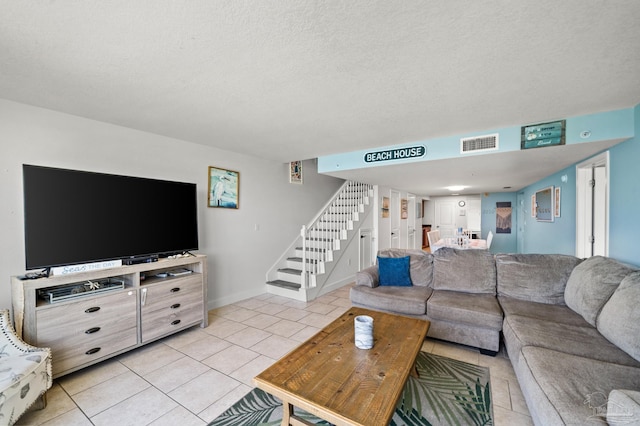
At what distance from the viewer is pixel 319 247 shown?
508 cm

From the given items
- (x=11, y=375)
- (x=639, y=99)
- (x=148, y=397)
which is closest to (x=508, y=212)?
(x=639, y=99)

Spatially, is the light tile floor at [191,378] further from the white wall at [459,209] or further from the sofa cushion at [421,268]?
the white wall at [459,209]

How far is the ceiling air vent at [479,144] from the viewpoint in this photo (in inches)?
117

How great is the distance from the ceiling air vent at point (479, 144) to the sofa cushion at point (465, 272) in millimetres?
1255

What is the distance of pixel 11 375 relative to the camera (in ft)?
5.30

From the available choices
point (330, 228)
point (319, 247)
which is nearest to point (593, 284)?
point (319, 247)

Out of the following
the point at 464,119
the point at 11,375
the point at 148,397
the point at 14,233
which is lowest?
the point at 148,397

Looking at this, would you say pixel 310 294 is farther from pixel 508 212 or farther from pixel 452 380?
pixel 508 212

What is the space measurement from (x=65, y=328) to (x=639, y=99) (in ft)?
16.9

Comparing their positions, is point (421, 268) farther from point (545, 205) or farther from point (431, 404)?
point (545, 205)

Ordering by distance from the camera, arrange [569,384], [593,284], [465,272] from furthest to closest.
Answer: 1. [465,272]
2. [593,284]
3. [569,384]

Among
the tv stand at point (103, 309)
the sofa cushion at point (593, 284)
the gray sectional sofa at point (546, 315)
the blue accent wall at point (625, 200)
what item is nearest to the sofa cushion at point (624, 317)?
the gray sectional sofa at point (546, 315)

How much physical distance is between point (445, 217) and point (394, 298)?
821cm

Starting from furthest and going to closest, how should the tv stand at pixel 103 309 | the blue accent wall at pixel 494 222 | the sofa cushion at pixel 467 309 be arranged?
1. the blue accent wall at pixel 494 222
2. the sofa cushion at pixel 467 309
3. the tv stand at pixel 103 309
